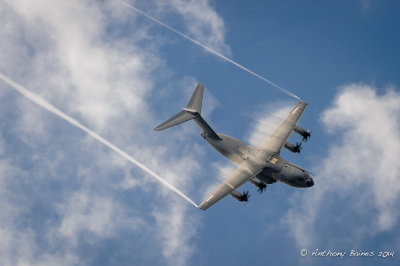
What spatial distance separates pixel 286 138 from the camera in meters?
94.4

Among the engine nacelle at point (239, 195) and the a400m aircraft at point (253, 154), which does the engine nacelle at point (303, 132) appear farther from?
the engine nacelle at point (239, 195)

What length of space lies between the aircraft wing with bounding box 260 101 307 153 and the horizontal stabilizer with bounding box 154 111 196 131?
16.9 m

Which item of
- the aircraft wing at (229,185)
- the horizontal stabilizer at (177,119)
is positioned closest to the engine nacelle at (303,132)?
the aircraft wing at (229,185)

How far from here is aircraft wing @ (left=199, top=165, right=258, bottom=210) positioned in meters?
85.1

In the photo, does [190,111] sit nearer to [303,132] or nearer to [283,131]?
[283,131]

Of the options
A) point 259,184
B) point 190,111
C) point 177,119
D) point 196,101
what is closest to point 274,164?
point 259,184

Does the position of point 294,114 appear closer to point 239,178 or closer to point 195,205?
point 239,178

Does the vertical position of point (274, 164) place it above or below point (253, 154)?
below

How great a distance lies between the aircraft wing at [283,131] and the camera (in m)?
93.2

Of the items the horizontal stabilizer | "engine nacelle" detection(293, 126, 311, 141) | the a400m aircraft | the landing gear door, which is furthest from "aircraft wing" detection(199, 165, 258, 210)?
"engine nacelle" detection(293, 126, 311, 141)

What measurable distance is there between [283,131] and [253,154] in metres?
9.18

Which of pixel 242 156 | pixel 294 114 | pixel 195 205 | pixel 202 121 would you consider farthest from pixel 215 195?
pixel 294 114

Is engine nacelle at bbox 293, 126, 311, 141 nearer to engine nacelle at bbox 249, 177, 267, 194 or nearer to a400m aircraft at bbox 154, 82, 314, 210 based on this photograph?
a400m aircraft at bbox 154, 82, 314, 210

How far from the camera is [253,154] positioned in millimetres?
92000
